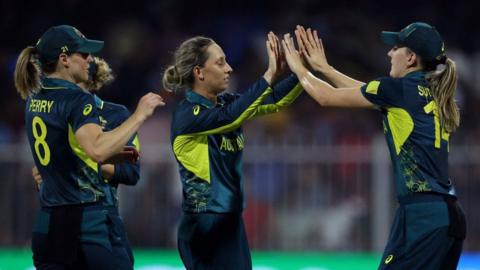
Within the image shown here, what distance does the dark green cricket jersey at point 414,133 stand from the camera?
608 cm

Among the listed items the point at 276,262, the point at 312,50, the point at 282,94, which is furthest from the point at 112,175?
the point at 276,262

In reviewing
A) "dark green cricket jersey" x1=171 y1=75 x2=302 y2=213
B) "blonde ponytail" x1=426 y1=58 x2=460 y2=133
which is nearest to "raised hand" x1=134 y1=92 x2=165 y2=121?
"dark green cricket jersey" x1=171 y1=75 x2=302 y2=213

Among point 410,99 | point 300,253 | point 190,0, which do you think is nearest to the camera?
point 410,99

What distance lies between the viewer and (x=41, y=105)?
5.93 m

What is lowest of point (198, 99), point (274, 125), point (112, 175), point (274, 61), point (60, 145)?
point (274, 125)

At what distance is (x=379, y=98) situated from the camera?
6.13 m

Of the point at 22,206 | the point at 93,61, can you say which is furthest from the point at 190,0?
the point at 93,61

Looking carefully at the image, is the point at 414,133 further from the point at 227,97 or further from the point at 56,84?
the point at 56,84

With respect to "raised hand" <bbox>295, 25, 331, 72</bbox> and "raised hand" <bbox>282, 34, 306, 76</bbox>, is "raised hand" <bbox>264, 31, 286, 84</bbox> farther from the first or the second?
"raised hand" <bbox>295, 25, 331, 72</bbox>

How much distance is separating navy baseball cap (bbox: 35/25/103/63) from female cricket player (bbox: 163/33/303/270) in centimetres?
83

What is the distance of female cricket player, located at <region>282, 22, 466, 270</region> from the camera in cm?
603

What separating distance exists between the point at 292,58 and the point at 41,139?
63.9 inches

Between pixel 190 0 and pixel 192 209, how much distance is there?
31.0ft

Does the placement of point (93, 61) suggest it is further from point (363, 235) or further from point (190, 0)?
point (190, 0)
